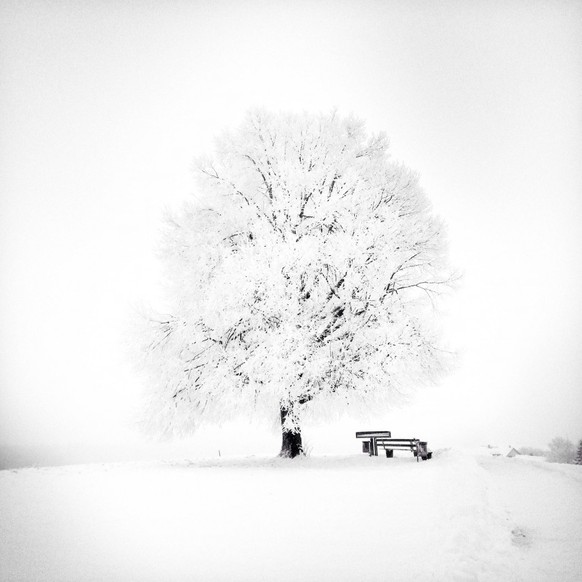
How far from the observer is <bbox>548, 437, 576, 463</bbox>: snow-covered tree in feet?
43.7

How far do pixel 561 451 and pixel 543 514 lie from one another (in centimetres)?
896

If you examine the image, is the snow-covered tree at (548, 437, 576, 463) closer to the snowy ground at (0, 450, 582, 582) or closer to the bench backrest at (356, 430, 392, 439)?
the snowy ground at (0, 450, 582, 582)

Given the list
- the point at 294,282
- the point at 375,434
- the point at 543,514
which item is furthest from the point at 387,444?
the point at 294,282

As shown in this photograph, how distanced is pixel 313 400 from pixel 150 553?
7347mm

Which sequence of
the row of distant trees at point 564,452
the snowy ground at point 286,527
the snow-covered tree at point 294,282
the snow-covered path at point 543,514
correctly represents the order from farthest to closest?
1. the row of distant trees at point 564,452
2. the snow-covered tree at point 294,282
3. the snow-covered path at point 543,514
4. the snowy ground at point 286,527

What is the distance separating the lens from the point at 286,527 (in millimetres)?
5391

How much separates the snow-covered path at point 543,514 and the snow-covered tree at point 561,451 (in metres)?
2.51

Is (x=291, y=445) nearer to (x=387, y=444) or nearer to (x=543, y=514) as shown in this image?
(x=387, y=444)

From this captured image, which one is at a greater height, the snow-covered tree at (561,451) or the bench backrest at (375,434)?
the bench backrest at (375,434)

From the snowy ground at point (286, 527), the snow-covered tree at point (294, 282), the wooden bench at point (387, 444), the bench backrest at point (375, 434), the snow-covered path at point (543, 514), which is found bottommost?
the snow-covered path at point (543, 514)

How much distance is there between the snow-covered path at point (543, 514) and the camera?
4.76 metres

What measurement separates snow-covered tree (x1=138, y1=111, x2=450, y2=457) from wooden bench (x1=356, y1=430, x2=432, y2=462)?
1.66m

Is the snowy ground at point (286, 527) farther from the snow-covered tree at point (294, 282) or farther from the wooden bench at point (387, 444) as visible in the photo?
the wooden bench at point (387, 444)

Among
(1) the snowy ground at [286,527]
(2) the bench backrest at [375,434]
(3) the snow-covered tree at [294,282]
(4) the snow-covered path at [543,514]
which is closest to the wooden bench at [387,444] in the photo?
(2) the bench backrest at [375,434]
